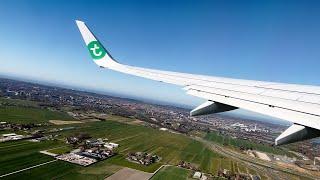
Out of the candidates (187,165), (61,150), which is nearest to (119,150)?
(61,150)

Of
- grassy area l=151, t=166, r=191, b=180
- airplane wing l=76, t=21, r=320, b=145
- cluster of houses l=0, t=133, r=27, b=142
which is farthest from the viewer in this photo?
cluster of houses l=0, t=133, r=27, b=142

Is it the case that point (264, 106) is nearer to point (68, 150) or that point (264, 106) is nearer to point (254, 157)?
point (68, 150)

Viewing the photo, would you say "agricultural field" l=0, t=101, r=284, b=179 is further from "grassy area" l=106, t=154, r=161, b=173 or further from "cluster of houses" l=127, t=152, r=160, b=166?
"cluster of houses" l=127, t=152, r=160, b=166

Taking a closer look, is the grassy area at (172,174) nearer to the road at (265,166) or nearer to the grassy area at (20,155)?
the road at (265,166)

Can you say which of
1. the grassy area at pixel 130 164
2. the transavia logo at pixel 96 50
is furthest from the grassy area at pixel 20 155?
the transavia logo at pixel 96 50

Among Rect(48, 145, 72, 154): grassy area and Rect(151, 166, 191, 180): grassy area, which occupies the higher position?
Rect(151, 166, 191, 180): grassy area

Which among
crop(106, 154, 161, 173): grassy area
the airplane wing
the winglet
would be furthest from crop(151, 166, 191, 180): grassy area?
the airplane wing

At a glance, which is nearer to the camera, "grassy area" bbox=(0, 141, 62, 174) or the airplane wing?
the airplane wing
